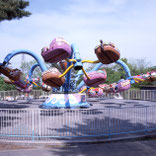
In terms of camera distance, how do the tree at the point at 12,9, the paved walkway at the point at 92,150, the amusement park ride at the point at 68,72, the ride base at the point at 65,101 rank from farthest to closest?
the ride base at the point at 65,101
the tree at the point at 12,9
the amusement park ride at the point at 68,72
the paved walkway at the point at 92,150

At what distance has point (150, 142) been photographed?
20.9 feet

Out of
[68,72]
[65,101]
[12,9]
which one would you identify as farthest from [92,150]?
[12,9]

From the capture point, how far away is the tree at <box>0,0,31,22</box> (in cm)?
1034

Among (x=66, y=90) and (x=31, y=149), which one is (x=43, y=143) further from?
(x=66, y=90)

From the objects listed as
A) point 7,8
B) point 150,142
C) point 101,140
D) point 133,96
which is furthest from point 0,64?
point 133,96

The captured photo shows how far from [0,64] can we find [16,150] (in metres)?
8.67

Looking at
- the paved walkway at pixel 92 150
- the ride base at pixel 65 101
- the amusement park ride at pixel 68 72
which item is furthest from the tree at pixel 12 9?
the paved walkway at pixel 92 150

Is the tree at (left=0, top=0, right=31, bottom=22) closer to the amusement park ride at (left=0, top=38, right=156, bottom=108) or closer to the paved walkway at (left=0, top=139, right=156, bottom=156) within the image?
the amusement park ride at (left=0, top=38, right=156, bottom=108)

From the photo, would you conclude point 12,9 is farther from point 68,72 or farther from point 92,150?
point 92,150

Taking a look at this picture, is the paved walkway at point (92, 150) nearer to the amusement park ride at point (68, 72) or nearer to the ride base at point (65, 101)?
the amusement park ride at point (68, 72)

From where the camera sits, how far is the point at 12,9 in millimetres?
10711

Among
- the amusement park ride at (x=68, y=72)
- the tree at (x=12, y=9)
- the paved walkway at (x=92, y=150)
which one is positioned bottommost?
the paved walkway at (x=92, y=150)

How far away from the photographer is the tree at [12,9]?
33.9 feet

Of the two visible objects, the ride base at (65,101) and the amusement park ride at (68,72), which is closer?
the amusement park ride at (68,72)
